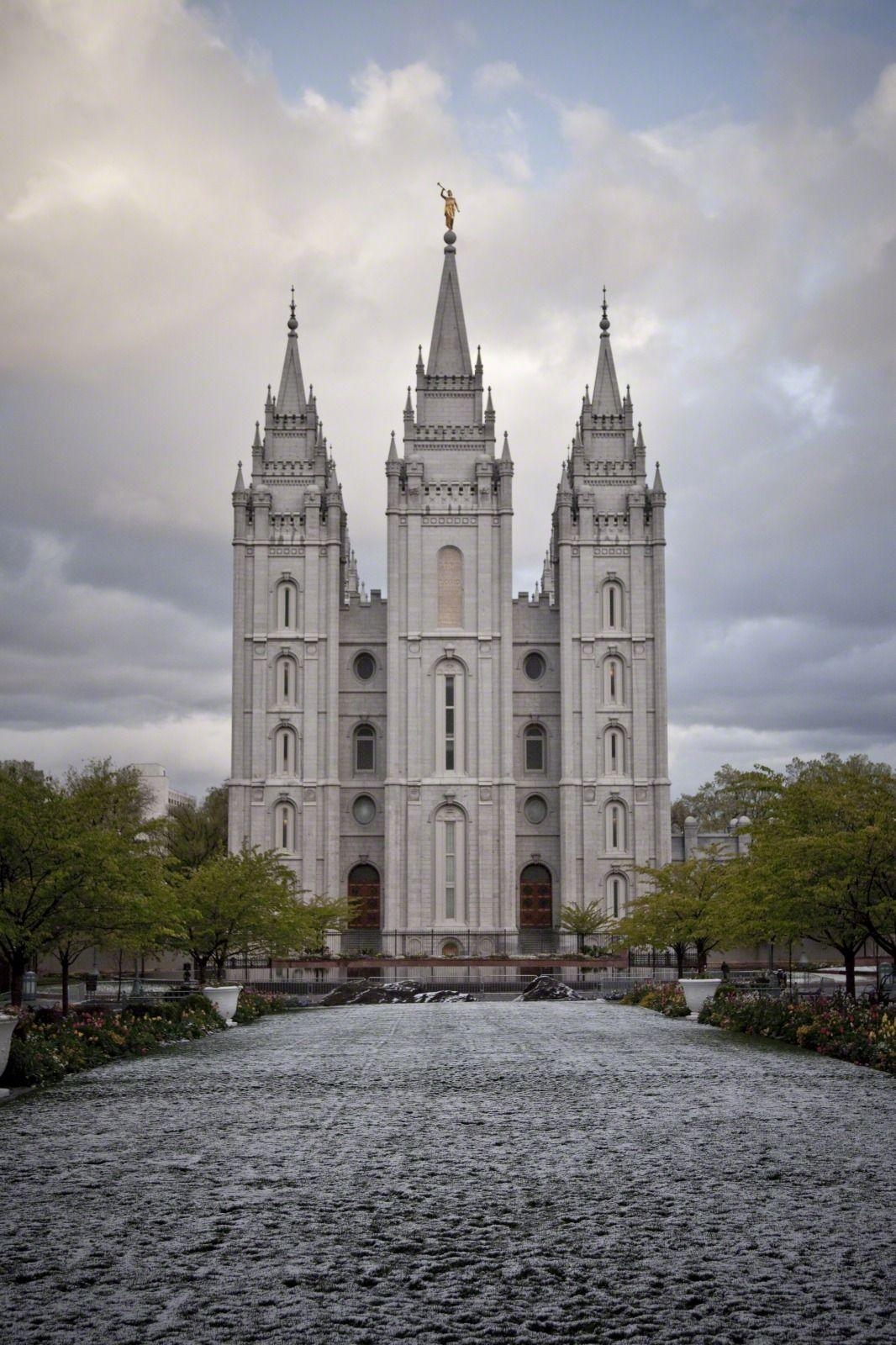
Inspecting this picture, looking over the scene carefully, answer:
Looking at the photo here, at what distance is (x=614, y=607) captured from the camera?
6425cm

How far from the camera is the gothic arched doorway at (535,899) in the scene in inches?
2491

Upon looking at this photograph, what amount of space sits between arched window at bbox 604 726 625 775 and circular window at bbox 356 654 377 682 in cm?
1139

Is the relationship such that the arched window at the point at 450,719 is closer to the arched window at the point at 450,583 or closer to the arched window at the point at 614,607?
the arched window at the point at 450,583

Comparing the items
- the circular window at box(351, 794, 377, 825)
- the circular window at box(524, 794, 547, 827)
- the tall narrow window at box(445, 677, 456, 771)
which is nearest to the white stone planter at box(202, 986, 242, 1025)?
the tall narrow window at box(445, 677, 456, 771)

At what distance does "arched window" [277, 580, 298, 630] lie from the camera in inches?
2516

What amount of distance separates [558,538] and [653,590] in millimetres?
5049

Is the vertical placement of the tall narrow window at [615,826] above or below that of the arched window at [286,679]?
below

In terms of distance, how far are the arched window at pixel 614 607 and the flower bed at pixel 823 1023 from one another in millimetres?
38595

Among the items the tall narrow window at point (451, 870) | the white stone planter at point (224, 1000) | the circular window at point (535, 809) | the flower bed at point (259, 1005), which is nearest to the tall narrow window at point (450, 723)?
the tall narrow window at point (451, 870)

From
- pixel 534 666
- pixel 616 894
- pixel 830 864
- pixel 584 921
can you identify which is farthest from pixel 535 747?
pixel 830 864

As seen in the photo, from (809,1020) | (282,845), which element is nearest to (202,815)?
(282,845)

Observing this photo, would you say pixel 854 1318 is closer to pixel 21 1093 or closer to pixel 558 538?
pixel 21 1093

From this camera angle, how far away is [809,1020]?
827 inches

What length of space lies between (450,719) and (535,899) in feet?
30.2
